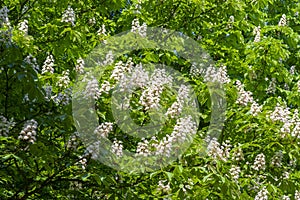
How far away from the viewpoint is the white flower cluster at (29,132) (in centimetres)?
327

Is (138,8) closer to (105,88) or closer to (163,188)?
(105,88)

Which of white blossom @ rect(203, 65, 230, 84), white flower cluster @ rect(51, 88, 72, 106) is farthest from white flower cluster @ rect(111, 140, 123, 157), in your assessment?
white blossom @ rect(203, 65, 230, 84)

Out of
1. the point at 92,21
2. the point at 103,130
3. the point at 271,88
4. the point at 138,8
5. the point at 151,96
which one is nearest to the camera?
the point at 103,130

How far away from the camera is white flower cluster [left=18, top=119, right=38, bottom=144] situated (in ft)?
10.7

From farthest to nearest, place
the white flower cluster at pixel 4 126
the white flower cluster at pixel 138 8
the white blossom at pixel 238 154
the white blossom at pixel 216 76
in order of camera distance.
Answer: the white flower cluster at pixel 138 8
the white blossom at pixel 238 154
the white blossom at pixel 216 76
the white flower cluster at pixel 4 126

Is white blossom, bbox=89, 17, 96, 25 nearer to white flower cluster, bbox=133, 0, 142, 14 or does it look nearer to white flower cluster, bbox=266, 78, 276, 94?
white flower cluster, bbox=133, 0, 142, 14

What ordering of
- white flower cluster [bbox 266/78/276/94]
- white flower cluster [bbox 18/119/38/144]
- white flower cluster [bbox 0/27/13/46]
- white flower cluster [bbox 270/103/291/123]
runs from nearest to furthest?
white flower cluster [bbox 18/119/38/144] → white flower cluster [bbox 0/27/13/46] → white flower cluster [bbox 270/103/291/123] → white flower cluster [bbox 266/78/276/94]

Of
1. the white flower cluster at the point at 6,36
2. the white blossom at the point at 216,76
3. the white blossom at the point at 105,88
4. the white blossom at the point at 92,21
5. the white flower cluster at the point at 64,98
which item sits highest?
the white blossom at the point at 92,21

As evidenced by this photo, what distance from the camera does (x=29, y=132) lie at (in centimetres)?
328

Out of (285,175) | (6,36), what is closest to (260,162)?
(285,175)

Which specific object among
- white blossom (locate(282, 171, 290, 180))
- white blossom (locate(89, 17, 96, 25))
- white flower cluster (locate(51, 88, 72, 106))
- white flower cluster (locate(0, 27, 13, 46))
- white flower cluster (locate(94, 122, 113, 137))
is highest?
white blossom (locate(89, 17, 96, 25))

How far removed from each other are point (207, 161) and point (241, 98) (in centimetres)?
139

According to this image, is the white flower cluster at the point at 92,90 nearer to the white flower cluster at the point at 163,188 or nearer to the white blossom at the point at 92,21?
the white flower cluster at the point at 163,188

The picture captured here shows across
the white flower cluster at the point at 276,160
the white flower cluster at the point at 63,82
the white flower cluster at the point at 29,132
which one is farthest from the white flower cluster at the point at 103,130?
the white flower cluster at the point at 276,160
